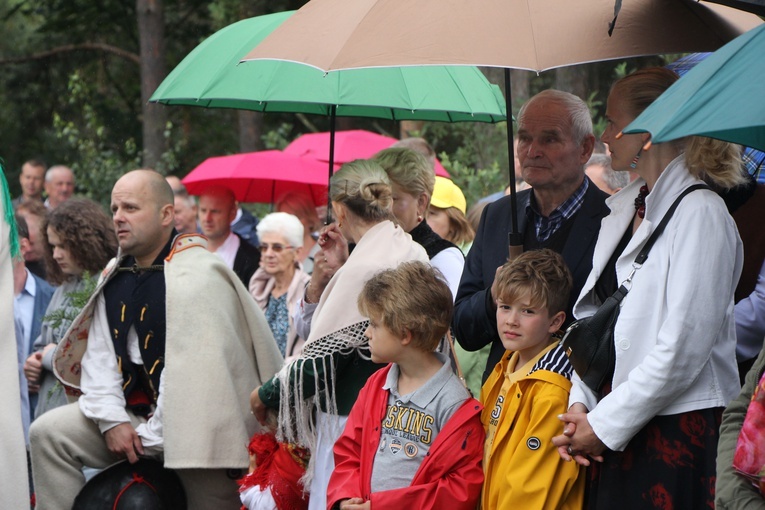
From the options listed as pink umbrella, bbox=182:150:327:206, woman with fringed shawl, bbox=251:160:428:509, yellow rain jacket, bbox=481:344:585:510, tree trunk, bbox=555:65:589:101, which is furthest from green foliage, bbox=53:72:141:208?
yellow rain jacket, bbox=481:344:585:510

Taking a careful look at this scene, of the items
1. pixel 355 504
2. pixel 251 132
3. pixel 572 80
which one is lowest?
pixel 355 504

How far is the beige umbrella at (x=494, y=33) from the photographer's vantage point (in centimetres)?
339

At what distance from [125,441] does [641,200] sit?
2.85m

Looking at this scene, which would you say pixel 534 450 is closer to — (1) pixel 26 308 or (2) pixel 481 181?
(1) pixel 26 308

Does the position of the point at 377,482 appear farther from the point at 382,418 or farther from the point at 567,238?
the point at 567,238

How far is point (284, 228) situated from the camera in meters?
7.11

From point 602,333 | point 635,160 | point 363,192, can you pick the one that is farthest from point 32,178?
point 602,333

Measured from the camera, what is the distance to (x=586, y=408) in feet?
11.0

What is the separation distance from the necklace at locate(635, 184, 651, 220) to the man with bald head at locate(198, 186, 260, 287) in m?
4.69

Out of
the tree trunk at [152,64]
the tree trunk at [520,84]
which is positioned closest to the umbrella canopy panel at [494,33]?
the tree trunk at [520,84]

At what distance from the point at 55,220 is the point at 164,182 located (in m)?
1.20

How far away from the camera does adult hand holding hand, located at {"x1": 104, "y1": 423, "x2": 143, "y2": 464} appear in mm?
5117

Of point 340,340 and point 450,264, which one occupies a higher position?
point 450,264

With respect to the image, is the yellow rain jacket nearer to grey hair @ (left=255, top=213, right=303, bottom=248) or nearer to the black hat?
the black hat
